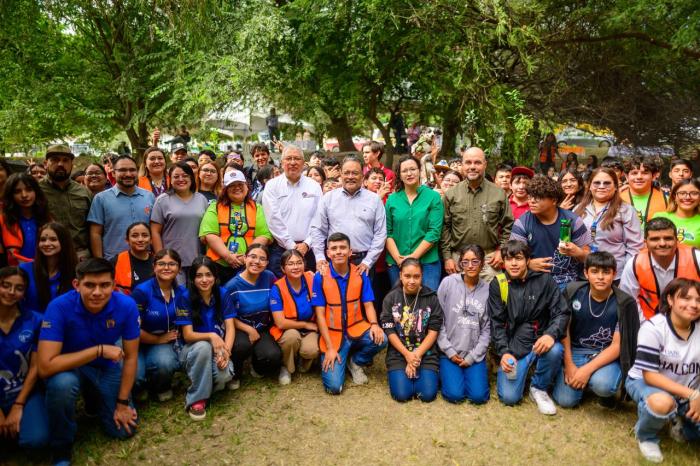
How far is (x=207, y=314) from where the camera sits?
448 centimetres

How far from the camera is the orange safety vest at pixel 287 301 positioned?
4.81 meters

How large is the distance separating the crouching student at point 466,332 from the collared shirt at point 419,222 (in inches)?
19.4

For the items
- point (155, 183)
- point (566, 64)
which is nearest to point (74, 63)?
point (155, 183)

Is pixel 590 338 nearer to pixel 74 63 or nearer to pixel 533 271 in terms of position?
pixel 533 271

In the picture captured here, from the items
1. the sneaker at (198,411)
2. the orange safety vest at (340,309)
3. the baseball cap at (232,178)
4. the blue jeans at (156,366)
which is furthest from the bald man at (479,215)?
the blue jeans at (156,366)

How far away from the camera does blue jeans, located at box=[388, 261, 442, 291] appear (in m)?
5.15

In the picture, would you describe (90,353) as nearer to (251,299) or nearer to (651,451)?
(251,299)

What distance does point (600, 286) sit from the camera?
4195 mm

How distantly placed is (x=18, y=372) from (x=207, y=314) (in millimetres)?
1406

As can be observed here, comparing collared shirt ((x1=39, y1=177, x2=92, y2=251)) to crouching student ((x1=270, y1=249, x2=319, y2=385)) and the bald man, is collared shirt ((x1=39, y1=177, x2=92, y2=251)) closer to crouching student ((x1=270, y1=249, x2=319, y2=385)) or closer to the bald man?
crouching student ((x1=270, y1=249, x2=319, y2=385))

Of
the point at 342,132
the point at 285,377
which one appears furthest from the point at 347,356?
the point at 342,132

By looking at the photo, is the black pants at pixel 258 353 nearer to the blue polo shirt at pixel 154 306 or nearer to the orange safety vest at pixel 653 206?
the blue polo shirt at pixel 154 306

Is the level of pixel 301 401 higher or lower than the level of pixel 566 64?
lower

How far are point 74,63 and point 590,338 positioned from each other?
14608mm
